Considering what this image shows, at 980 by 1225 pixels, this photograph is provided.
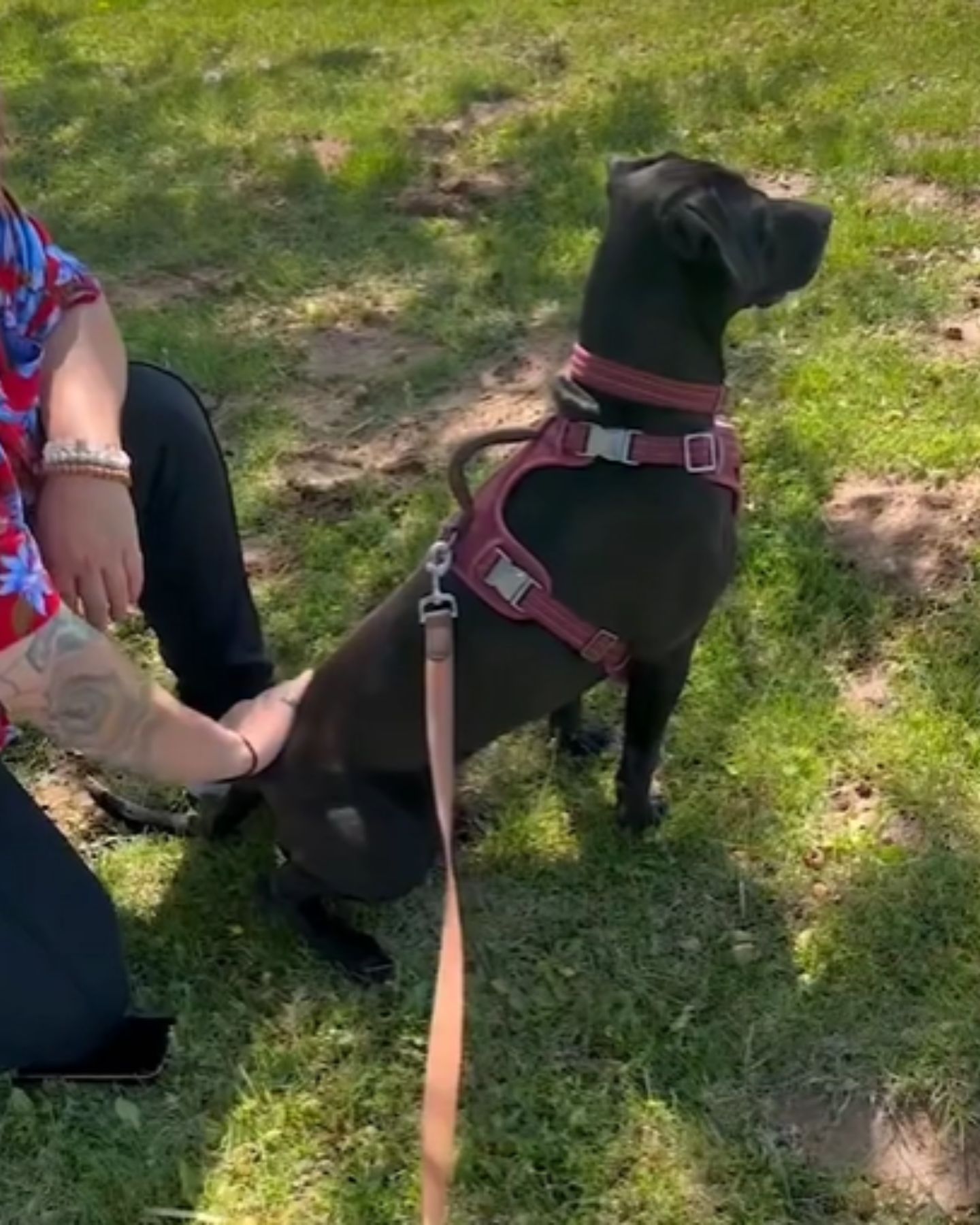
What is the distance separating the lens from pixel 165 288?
193 inches

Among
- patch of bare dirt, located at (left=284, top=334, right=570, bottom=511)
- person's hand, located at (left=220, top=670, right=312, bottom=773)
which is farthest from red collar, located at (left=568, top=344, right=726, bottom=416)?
patch of bare dirt, located at (left=284, top=334, right=570, bottom=511)

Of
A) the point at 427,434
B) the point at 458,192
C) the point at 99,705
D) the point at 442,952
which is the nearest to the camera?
the point at 442,952

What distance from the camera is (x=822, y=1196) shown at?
2371 millimetres

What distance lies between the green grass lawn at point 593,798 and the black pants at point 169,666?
13 centimetres

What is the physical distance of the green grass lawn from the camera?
2510mm

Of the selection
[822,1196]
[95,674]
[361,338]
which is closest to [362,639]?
[95,674]

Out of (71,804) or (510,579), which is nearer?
(510,579)

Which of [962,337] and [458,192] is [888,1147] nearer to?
[962,337]

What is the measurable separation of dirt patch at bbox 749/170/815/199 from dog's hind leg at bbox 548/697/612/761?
2.30m

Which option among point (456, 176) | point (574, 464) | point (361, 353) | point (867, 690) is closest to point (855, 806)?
point (867, 690)

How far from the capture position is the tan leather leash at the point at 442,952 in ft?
6.43

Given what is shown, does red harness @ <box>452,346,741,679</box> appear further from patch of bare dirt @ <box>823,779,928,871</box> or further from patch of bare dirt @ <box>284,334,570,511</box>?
patch of bare dirt @ <box>284,334,570,511</box>

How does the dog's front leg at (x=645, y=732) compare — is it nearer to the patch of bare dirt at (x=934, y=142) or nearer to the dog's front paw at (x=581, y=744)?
the dog's front paw at (x=581, y=744)

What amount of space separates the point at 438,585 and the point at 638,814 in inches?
25.8
